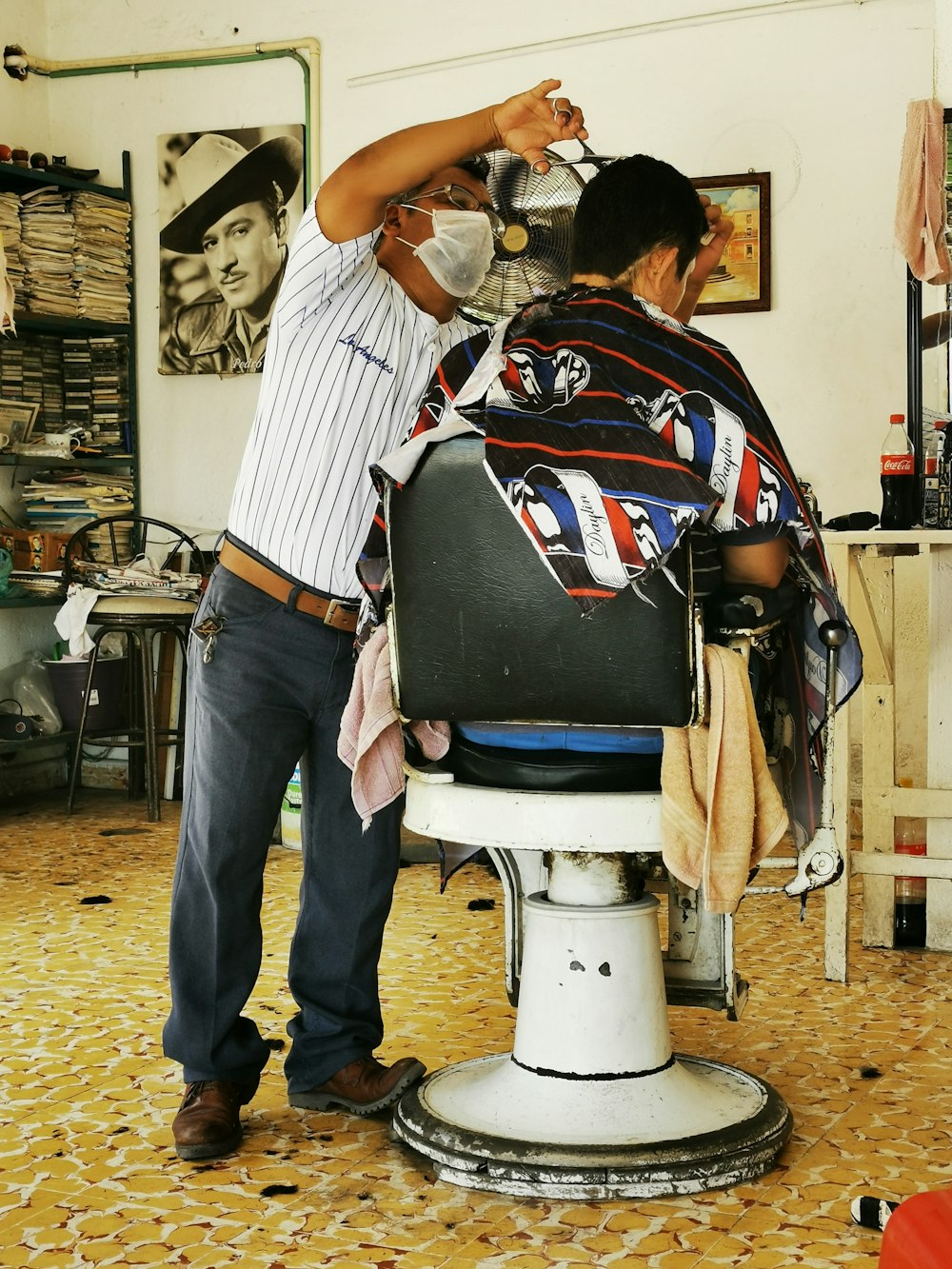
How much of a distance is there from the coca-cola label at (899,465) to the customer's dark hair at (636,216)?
1.30 metres

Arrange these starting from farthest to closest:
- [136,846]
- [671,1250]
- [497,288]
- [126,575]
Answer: [126,575]
[136,846]
[497,288]
[671,1250]

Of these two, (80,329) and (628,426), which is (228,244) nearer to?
(80,329)

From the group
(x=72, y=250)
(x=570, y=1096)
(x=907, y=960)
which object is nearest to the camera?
(x=570, y=1096)

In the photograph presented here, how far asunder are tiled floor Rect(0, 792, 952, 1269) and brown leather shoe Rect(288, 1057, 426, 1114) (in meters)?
0.03

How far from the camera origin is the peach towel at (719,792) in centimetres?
177

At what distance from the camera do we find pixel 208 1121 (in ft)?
7.05

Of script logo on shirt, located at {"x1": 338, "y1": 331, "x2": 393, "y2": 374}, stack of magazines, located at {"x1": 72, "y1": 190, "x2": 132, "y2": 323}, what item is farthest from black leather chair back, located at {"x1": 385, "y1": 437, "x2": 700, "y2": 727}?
stack of magazines, located at {"x1": 72, "y1": 190, "x2": 132, "y2": 323}

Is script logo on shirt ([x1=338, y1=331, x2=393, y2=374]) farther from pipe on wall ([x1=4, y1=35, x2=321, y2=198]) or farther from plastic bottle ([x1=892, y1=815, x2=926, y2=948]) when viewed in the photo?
pipe on wall ([x1=4, y1=35, x2=321, y2=198])

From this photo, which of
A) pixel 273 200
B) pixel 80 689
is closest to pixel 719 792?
pixel 80 689

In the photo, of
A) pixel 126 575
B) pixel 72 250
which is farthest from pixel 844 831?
pixel 72 250

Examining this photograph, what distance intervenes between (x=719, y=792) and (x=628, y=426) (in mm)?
470

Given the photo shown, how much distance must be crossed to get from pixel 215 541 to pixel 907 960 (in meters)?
3.26

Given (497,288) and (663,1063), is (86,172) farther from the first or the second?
(663,1063)

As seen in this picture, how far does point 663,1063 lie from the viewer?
210 cm
